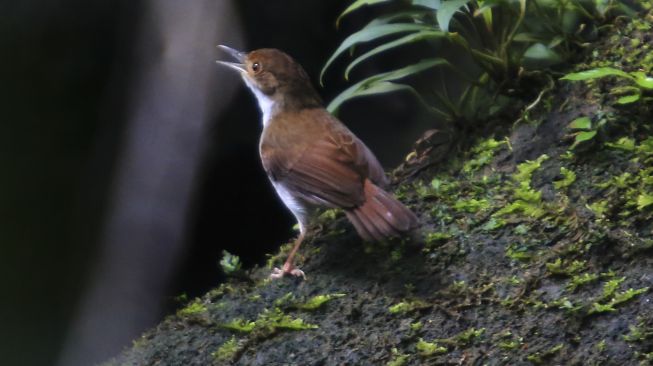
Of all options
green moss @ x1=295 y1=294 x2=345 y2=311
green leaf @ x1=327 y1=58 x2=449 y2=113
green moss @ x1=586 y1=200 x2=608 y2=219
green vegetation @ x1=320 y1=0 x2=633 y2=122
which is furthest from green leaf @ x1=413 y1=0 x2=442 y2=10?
green moss @ x1=295 y1=294 x2=345 y2=311

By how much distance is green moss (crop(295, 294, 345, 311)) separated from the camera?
9.36ft

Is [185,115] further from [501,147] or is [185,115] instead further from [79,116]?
[501,147]

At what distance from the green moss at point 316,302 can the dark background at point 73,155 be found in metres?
1.02

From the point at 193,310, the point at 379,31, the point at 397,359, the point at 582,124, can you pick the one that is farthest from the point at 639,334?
the point at 379,31

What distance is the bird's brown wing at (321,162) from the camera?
2.97m

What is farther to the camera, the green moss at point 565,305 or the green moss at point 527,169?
the green moss at point 527,169

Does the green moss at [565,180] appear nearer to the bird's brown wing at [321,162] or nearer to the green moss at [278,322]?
the bird's brown wing at [321,162]

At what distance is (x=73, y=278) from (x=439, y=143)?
2173 mm

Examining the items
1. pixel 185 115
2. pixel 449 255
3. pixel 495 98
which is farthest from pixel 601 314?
pixel 185 115

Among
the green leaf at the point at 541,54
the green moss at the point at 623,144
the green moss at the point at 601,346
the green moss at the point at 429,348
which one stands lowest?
the green moss at the point at 429,348

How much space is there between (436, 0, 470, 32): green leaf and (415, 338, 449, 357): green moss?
1315 mm

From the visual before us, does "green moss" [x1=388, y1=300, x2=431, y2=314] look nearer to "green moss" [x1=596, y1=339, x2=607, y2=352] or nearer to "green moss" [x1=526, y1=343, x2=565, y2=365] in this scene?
"green moss" [x1=526, y1=343, x2=565, y2=365]

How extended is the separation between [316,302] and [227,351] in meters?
0.38

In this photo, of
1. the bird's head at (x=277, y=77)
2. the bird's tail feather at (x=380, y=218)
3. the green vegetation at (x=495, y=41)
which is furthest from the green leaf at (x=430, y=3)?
the bird's tail feather at (x=380, y=218)
